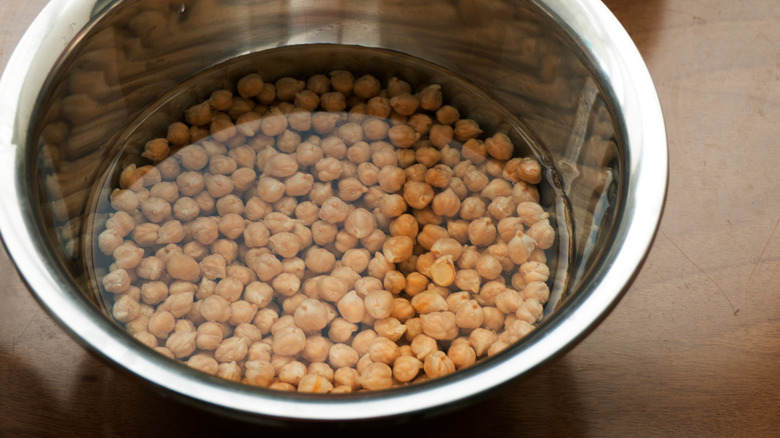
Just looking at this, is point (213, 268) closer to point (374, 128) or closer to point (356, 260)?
point (356, 260)

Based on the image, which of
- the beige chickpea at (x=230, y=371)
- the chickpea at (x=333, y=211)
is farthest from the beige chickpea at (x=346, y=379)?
the chickpea at (x=333, y=211)

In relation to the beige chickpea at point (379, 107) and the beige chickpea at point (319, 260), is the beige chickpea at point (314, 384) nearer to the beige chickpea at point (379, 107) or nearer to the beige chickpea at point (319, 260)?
the beige chickpea at point (319, 260)

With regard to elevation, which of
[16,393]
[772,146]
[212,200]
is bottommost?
[16,393]

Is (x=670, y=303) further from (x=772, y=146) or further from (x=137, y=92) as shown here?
(x=137, y=92)

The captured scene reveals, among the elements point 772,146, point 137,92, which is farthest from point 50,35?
point 772,146

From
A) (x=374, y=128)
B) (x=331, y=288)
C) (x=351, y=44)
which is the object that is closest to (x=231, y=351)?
(x=331, y=288)

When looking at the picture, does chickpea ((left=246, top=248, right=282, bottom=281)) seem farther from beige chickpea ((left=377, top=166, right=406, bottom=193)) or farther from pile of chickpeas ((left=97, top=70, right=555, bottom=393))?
beige chickpea ((left=377, top=166, right=406, bottom=193))
